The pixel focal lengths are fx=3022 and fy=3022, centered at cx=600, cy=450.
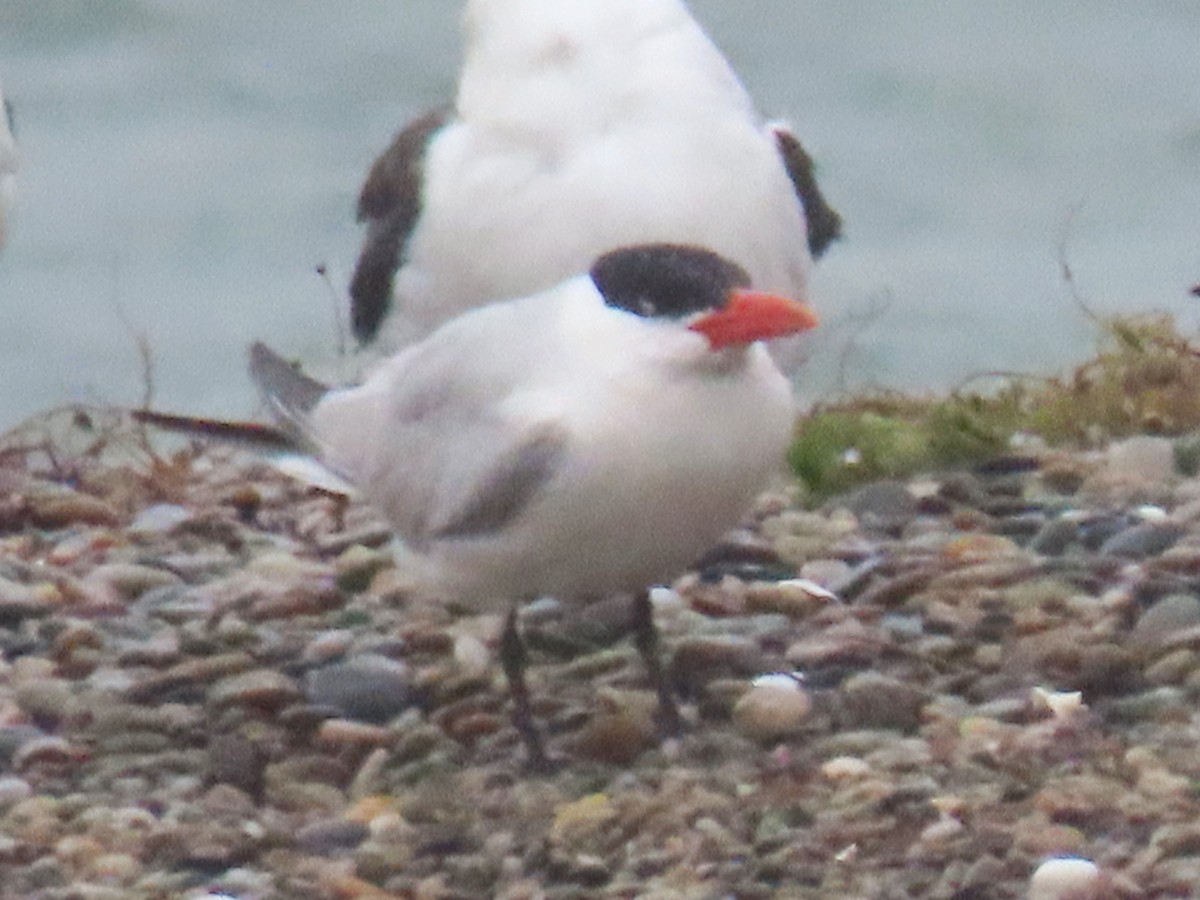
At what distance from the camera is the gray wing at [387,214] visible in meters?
5.63

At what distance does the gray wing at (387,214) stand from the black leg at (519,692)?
3.88 ft

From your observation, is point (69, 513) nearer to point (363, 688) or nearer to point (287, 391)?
point (287, 391)

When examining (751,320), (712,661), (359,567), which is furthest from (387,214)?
(751,320)

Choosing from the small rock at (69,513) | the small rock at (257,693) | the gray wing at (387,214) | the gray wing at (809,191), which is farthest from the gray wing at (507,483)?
the small rock at (69,513)

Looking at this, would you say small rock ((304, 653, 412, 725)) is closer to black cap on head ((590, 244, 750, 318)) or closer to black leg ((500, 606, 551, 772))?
black leg ((500, 606, 551, 772))

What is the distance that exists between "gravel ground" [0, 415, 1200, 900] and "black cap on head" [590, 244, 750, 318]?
0.67m

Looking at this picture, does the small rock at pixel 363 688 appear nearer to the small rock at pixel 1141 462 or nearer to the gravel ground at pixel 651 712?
the gravel ground at pixel 651 712

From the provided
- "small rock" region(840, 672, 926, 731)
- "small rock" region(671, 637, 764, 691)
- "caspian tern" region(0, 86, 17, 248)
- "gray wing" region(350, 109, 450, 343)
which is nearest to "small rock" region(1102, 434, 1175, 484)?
"small rock" region(671, 637, 764, 691)

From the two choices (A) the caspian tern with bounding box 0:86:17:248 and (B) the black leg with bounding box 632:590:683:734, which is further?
(A) the caspian tern with bounding box 0:86:17:248

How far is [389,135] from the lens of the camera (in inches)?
425

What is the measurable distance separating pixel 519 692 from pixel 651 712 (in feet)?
0.71

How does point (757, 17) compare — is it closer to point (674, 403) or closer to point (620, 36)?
point (620, 36)

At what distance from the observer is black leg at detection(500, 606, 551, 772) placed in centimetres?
454

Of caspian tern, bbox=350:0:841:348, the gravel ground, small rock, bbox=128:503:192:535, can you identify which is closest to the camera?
the gravel ground
